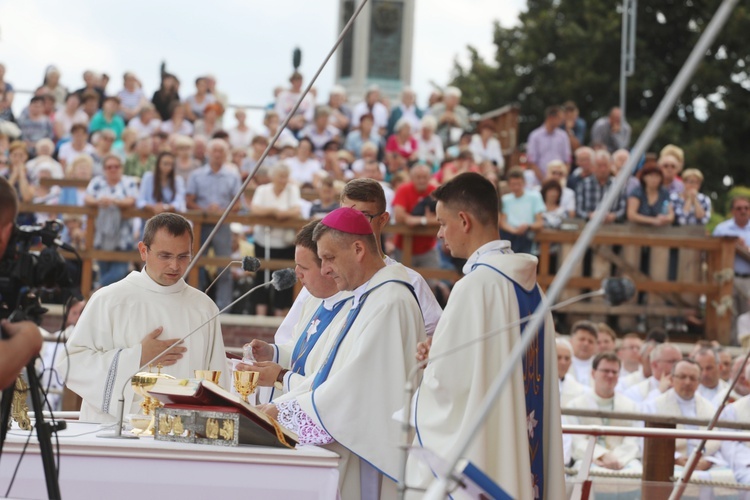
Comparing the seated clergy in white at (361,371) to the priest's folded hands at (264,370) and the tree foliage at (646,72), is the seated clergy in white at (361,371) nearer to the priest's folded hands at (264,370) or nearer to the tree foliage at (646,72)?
the priest's folded hands at (264,370)

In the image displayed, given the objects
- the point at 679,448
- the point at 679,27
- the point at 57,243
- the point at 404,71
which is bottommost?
the point at 679,448

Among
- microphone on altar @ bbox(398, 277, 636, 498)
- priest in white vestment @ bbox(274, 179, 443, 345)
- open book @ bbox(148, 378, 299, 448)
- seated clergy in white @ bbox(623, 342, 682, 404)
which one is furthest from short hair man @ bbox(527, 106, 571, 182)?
microphone on altar @ bbox(398, 277, 636, 498)

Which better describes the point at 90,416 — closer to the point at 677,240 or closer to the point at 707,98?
the point at 677,240

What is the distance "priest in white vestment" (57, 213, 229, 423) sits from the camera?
19.8 feet

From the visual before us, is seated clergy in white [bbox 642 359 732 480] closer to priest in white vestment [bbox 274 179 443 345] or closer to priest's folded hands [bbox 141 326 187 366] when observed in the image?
priest in white vestment [bbox 274 179 443 345]

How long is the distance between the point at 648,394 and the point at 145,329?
18.5ft

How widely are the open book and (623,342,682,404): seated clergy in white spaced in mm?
6242

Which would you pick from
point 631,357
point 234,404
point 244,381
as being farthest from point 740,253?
point 234,404

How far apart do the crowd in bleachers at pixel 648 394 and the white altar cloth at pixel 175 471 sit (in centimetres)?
478

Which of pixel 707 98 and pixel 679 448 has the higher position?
pixel 707 98

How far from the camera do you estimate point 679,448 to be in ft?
32.9

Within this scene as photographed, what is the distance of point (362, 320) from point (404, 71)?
17896mm

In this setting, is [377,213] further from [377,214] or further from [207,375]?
[207,375]

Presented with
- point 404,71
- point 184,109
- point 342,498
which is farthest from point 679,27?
point 342,498
